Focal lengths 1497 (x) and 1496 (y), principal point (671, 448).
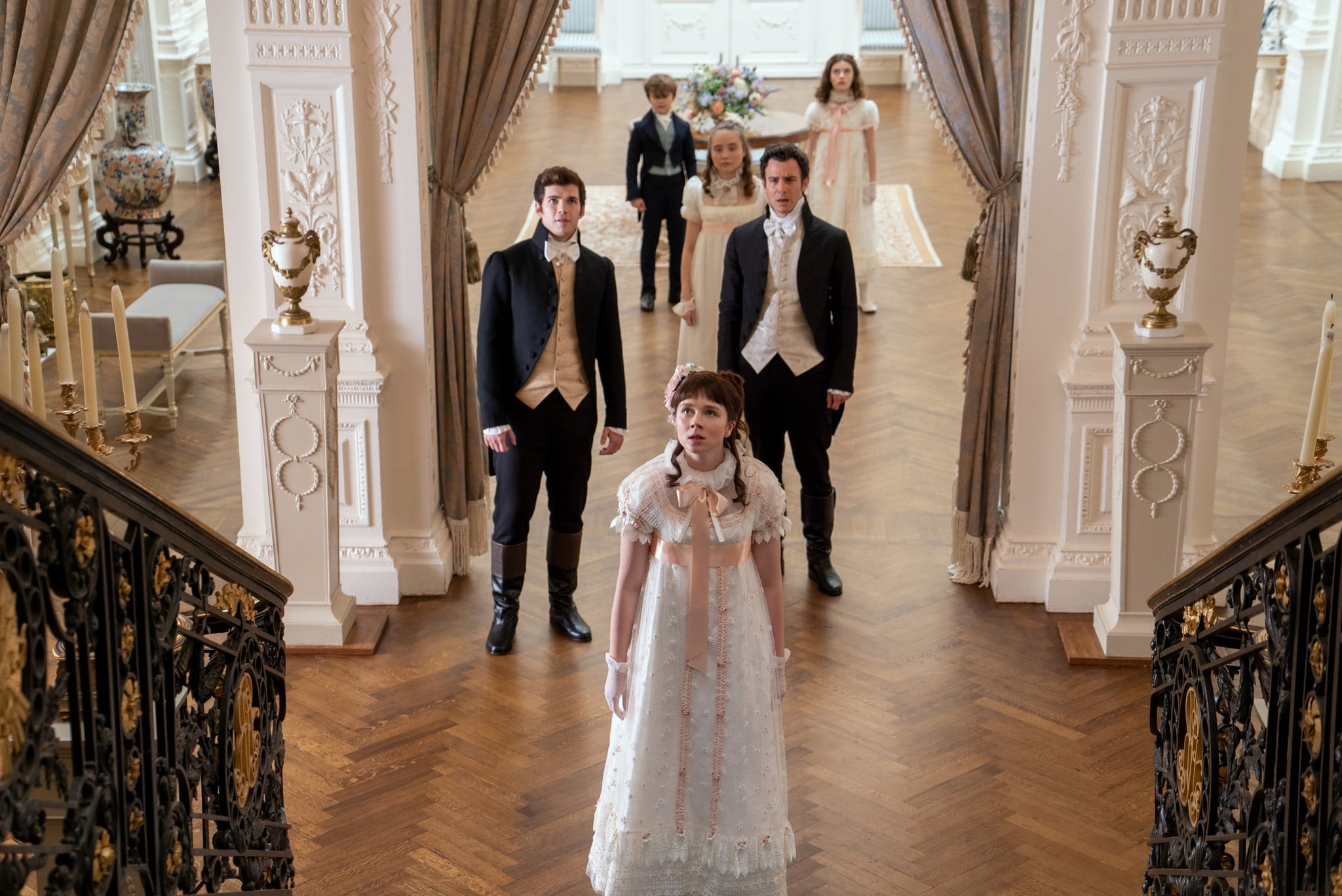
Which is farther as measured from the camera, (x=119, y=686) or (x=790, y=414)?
(x=790, y=414)

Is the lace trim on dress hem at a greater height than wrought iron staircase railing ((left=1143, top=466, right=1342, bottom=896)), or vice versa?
wrought iron staircase railing ((left=1143, top=466, right=1342, bottom=896))

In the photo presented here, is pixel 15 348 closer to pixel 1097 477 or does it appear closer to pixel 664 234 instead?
pixel 1097 477

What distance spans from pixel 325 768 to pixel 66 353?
151cm

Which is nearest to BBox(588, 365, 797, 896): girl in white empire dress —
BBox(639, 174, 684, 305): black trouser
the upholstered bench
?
the upholstered bench

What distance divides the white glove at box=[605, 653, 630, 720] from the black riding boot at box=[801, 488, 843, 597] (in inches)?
82.5

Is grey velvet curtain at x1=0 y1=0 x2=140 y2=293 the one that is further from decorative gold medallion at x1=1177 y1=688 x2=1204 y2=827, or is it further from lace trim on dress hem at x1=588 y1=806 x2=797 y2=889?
decorative gold medallion at x1=1177 y1=688 x2=1204 y2=827

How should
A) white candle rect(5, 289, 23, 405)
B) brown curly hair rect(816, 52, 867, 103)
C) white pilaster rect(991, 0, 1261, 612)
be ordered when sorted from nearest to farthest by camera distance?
1. white candle rect(5, 289, 23, 405)
2. white pilaster rect(991, 0, 1261, 612)
3. brown curly hair rect(816, 52, 867, 103)

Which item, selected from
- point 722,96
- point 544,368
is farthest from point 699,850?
point 722,96

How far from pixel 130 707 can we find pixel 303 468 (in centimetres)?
292

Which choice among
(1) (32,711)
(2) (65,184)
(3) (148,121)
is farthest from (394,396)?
(3) (148,121)

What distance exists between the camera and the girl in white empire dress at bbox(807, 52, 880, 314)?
8.91 m

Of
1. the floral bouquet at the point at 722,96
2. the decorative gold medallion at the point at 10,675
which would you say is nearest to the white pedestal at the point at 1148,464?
the decorative gold medallion at the point at 10,675

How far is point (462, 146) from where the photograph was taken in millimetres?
5664

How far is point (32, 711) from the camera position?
6.59 feet
